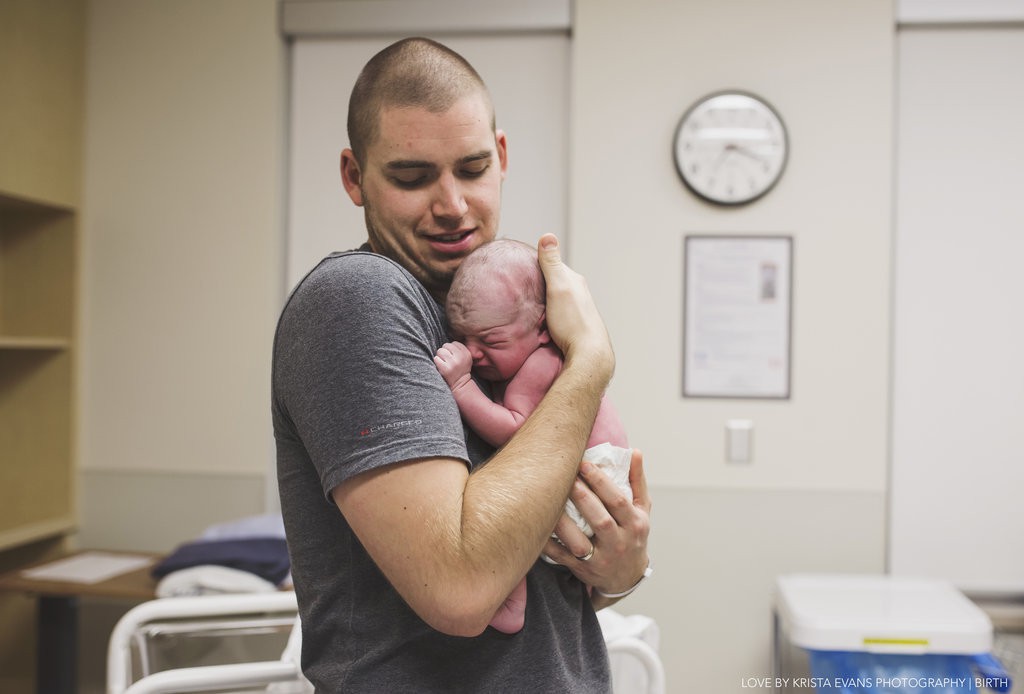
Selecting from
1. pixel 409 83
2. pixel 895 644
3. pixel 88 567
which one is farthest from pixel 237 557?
pixel 409 83

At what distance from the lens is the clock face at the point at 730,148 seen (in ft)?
8.93

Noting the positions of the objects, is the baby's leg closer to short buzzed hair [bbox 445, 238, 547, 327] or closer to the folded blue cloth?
short buzzed hair [bbox 445, 238, 547, 327]

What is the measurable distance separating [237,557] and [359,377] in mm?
1780

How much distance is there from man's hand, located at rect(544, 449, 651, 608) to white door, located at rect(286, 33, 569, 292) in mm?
2001

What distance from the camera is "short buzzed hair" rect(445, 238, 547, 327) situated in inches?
37.2

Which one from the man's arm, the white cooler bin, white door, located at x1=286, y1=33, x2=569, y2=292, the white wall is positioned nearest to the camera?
the man's arm

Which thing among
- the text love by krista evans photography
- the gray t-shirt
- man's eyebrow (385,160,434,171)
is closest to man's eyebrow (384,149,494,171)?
man's eyebrow (385,160,434,171)

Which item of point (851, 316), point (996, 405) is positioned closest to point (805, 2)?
point (851, 316)

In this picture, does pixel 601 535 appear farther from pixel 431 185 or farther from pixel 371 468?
pixel 431 185

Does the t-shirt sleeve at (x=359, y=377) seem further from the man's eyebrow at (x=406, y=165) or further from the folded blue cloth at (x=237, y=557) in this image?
the folded blue cloth at (x=237, y=557)

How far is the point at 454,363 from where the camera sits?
35.2 inches

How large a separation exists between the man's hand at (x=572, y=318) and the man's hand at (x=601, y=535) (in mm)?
118

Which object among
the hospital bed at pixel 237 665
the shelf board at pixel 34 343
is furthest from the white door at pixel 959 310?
the shelf board at pixel 34 343

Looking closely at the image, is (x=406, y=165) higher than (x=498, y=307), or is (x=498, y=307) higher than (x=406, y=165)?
(x=406, y=165)
